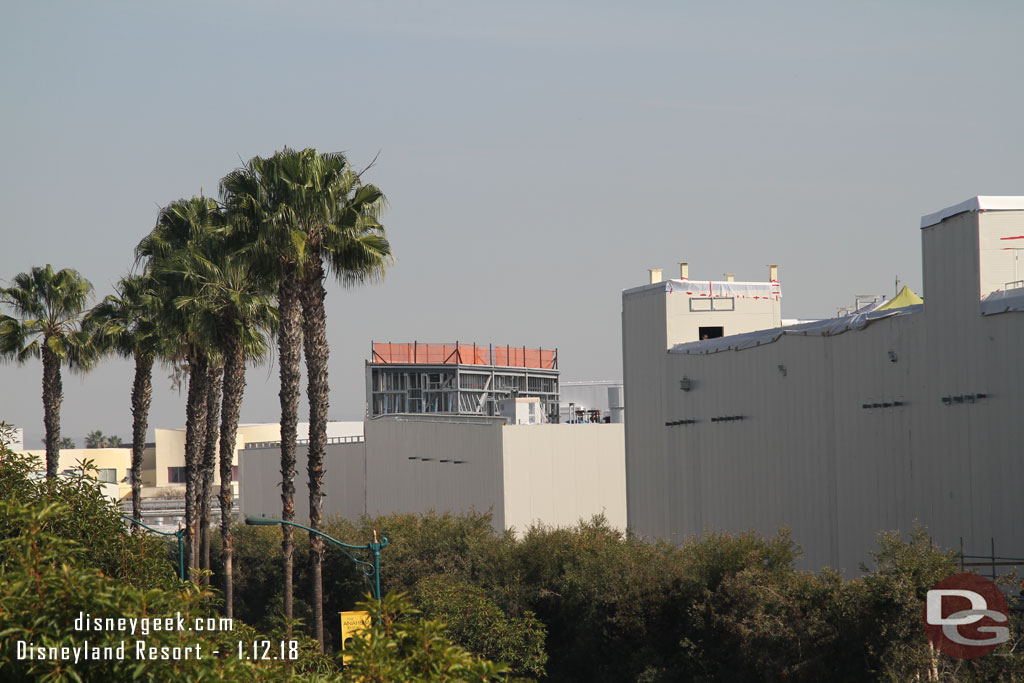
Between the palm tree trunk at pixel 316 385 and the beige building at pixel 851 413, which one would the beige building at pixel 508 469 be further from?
the palm tree trunk at pixel 316 385

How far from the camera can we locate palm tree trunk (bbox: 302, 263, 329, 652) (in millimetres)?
28453

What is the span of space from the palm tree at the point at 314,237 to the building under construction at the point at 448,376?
53.9 metres

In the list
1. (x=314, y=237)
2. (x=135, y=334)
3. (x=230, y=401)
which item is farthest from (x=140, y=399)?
(x=314, y=237)

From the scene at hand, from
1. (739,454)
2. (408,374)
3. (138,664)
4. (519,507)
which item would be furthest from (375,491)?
(138,664)

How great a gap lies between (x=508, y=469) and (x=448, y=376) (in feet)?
118

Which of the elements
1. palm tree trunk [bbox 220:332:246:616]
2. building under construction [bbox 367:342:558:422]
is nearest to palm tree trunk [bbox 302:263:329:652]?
palm tree trunk [bbox 220:332:246:616]

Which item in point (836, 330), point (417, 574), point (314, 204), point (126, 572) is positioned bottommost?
point (417, 574)

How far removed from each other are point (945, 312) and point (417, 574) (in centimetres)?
1953

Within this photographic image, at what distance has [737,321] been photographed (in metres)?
42.8

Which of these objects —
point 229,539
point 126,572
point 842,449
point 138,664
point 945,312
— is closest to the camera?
point 138,664

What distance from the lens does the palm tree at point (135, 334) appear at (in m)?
43.2

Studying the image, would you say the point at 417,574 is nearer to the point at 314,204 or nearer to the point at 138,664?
the point at 314,204

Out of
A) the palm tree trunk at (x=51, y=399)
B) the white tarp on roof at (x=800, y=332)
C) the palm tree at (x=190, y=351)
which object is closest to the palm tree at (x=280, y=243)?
the palm tree at (x=190, y=351)

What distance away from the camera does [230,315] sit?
3484 cm
